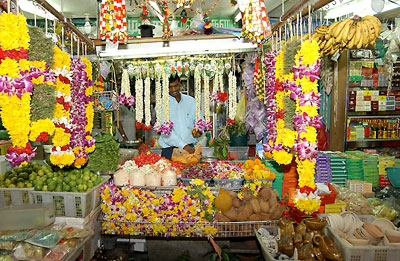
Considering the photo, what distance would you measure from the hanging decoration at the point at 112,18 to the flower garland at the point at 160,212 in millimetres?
1633

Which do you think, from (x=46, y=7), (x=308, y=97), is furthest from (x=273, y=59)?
(x=46, y=7)

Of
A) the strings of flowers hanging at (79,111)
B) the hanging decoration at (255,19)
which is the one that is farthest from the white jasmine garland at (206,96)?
the strings of flowers hanging at (79,111)

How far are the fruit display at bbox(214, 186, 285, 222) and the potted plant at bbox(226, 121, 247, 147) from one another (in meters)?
2.15

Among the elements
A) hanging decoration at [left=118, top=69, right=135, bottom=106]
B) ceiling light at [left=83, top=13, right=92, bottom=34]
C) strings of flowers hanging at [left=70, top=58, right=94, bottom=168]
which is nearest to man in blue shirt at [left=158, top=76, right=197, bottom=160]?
hanging decoration at [left=118, top=69, right=135, bottom=106]

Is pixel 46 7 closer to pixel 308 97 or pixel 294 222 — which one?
pixel 308 97

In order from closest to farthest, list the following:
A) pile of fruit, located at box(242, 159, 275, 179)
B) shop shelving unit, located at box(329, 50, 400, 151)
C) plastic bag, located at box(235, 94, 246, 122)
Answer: pile of fruit, located at box(242, 159, 275, 179)
shop shelving unit, located at box(329, 50, 400, 151)
plastic bag, located at box(235, 94, 246, 122)

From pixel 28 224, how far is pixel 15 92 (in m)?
1.28

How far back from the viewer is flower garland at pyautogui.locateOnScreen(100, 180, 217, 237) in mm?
2699

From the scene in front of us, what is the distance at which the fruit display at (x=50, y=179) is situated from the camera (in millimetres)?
2867

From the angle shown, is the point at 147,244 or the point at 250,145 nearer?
the point at 147,244

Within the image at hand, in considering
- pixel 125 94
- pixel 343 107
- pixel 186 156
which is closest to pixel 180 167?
pixel 186 156

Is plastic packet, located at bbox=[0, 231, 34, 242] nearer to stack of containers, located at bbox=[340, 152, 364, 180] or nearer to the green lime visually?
the green lime

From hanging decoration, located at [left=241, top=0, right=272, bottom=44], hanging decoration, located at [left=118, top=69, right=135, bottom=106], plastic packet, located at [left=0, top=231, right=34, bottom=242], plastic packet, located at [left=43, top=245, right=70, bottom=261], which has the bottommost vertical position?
plastic packet, located at [left=43, top=245, right=70, bottom=261]

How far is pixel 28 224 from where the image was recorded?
2.57m
